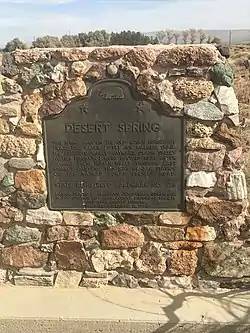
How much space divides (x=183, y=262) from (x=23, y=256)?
1138mm

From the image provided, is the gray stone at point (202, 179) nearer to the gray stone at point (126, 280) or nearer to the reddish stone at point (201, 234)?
the reddish stone at point (201, 234)

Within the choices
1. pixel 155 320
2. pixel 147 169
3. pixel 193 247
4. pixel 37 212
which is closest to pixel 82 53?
pixel 147 169

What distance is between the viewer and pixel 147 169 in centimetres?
328

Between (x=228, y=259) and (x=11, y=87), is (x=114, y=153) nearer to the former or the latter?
(x=11, y=87)

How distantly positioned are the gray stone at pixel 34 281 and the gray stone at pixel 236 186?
1398 mm

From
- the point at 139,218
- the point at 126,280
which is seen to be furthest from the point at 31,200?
the point at 126,280

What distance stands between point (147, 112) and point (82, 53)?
0.56 meters

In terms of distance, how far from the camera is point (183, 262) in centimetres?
335

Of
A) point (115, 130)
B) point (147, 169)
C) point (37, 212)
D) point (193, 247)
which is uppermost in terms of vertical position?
point (115, 130)

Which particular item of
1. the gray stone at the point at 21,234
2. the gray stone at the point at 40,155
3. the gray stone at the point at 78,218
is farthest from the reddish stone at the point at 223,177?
the gray stone at the point at 21,234

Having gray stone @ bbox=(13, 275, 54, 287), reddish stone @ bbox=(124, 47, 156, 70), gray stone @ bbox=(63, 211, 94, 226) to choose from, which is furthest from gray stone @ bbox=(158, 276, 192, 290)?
reddish stone @ bbox=(124, 47, 156, 70)

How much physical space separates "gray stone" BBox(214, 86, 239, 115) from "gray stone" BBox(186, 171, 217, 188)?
0.43 metres

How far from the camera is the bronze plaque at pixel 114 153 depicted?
3.15 m

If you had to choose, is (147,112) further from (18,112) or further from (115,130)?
(18,112)
